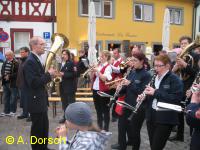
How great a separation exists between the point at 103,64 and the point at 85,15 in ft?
39.6

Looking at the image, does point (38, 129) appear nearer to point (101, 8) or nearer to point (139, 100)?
point (139, 100)

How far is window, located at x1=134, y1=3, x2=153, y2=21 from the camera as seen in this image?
20.0 metres

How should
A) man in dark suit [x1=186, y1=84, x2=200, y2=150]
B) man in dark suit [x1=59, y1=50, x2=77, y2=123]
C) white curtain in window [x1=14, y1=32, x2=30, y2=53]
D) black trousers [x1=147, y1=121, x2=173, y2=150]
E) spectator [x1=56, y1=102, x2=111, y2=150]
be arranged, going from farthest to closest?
white curtain in window [x1=14, y1=32, x2=30, y2=53], man in dark suit [x1=59, y1=50, x2=77, y2=123], black trousers [x1=147, y1=121, x2=173, y2=150], man in dark suit [x1=186, y1=84, x2=200, y2=150], spectator [x1=56, y1=102, x2=111, y2=150]

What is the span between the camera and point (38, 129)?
4871mm

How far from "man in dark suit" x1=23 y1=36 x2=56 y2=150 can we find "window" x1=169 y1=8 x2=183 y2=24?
1795 centimetres

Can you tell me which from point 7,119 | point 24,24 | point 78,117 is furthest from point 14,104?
point 24,24

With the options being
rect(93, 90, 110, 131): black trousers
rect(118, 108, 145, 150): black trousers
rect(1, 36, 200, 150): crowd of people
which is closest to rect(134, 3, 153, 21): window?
rect(1, 36, 200, 150): crowd of people

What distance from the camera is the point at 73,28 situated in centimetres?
1770

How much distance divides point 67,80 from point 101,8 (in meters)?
12.0

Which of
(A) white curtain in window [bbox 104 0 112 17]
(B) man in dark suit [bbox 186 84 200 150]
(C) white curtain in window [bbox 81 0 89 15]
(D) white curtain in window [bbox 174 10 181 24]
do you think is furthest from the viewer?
(D) white curtain in window [bbox 174 10 181 24]

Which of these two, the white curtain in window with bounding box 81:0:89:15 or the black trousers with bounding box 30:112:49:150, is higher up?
the white curtain in window with bounding box 81:0:89:15

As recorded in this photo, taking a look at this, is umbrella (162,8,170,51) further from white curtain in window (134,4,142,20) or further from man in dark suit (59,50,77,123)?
man in dark suit (59,50,77,123)

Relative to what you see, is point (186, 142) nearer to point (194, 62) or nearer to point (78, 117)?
point (194, 62)

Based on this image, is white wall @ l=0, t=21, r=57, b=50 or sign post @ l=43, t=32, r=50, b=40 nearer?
white wall @ l=0, t=21, r=57, b=50
